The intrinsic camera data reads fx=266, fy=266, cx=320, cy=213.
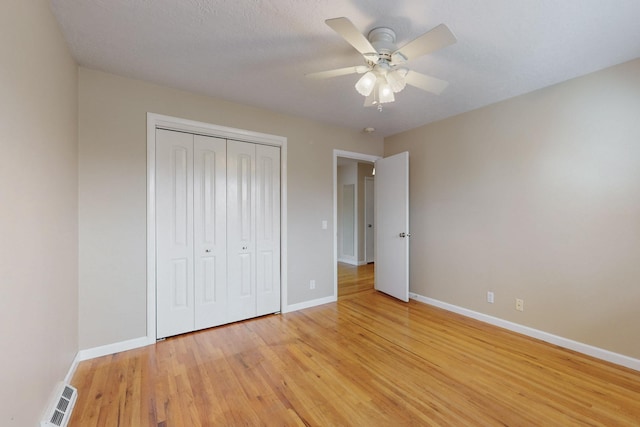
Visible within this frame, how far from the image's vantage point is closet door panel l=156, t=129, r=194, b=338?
102 inches

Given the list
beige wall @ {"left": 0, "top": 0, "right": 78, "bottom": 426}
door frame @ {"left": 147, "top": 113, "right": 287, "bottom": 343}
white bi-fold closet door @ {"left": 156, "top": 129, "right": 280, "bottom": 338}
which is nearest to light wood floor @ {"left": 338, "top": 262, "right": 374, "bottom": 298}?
white bi-fold closet door @ {"left": 156, "top": 129, "right": 280, "bottom": 338}

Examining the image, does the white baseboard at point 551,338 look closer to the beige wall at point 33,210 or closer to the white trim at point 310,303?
the white trim at point 310,303

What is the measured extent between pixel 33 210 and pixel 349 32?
6.28ft

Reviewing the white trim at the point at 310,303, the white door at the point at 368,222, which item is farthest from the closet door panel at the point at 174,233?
the white door at the point at 368,222

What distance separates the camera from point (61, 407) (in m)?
1.62

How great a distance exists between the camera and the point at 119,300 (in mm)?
2389

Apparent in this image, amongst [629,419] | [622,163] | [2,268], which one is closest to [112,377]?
[2,268]

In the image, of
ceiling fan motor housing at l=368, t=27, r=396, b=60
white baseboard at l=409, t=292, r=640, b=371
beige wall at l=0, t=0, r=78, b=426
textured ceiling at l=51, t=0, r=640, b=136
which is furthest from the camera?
white baseboard at l=409, t=292, r=640, b=371

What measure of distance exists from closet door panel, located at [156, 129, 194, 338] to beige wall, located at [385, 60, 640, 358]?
9.92 feet

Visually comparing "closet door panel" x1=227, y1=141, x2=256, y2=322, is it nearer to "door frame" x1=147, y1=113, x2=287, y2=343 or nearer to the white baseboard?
"door frame" x1=147, y1=113, x2=287, y2=343

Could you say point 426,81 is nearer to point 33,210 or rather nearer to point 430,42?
point 430,42

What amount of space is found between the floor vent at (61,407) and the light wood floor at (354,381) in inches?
2.0

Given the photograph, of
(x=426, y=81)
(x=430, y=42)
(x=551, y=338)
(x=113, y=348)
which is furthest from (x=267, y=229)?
(x=551, y=338)

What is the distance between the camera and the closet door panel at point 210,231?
2801 mm
